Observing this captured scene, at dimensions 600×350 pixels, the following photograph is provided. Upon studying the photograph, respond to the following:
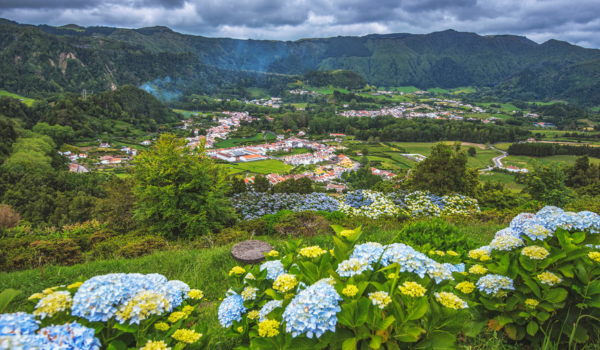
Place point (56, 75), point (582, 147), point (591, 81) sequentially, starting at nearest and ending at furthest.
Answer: point (582, 147), point (56, 75), point (591, 81)

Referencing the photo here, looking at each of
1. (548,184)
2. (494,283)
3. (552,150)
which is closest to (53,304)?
(494,283)

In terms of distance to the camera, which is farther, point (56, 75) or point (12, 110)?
point (56, 75)

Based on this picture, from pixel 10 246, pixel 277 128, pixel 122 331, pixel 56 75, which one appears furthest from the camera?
pixel 56 75

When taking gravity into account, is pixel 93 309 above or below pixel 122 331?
above

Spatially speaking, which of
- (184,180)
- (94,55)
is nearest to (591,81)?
(184,180)

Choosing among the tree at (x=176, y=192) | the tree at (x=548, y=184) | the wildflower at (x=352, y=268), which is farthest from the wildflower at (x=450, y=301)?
the tree at (x=548, y=184)

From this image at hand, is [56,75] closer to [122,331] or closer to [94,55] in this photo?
[94,55]

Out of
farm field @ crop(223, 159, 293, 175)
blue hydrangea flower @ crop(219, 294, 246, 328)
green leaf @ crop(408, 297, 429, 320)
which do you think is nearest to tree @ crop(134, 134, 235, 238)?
blue hydrangea flower @ crop(219, 294, 246, 328)
